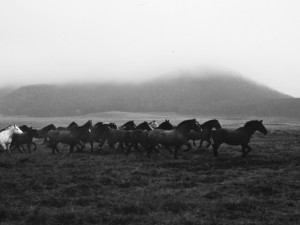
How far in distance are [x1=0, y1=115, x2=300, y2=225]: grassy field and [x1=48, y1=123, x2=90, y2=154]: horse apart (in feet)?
16.3

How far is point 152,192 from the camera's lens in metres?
11.5

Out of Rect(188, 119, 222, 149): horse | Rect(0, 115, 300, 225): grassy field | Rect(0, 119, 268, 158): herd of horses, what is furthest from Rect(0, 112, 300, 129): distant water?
Rect(0, 115, 300, 225): grassy field

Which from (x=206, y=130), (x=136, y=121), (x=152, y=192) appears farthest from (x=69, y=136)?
(x=136, y=121)

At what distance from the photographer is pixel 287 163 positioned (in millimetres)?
17125

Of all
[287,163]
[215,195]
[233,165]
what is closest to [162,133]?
[233,165]

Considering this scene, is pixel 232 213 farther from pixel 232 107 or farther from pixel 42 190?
pixel 232 107

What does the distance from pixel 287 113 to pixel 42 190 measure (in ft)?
527

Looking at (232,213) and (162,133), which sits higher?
(162,133)

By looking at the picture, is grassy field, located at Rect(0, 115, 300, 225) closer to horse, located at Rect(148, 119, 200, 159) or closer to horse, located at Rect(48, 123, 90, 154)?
horse, located at Rect(148, 119, 200, 159)

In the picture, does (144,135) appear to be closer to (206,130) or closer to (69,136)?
(69,136)

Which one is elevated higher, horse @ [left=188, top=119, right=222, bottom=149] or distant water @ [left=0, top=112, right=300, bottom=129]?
→ horse @ [left=188, top=119, right=222, bottom=149]

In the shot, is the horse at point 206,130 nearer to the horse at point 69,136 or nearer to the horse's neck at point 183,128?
the horse's neck at point 183,128

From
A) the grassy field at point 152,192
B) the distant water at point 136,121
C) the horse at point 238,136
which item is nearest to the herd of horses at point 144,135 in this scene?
the horse at point 238,136

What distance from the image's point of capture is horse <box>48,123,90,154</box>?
76.0 ft
